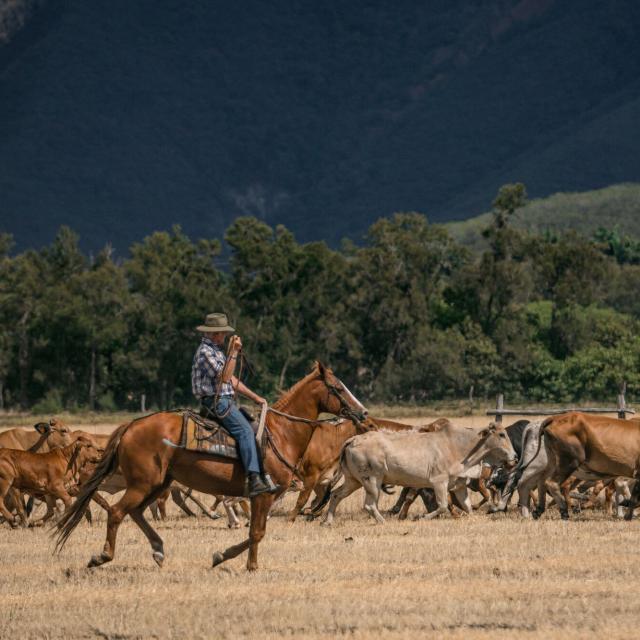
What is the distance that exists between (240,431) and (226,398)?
1.24 feet

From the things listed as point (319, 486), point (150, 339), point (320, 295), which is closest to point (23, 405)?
point (150, 339)

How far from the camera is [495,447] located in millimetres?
21156

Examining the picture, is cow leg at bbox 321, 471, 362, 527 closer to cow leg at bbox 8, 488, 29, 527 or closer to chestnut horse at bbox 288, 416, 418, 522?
chestnut horse at bbox 288, 416, 418, 522

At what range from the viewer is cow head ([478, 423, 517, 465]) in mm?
21000

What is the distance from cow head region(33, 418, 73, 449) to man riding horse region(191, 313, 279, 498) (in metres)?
9.38

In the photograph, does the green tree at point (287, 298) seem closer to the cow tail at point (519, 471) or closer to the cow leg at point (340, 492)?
the cow tail at point (519, 471)

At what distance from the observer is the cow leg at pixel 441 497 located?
20094 millimetres

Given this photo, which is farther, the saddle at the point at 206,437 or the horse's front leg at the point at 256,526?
the saddle at the point at 206,437

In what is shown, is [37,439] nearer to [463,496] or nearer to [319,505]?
[319,505]

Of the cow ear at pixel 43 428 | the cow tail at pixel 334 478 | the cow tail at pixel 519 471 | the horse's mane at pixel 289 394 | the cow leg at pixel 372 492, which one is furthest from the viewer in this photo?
the cow ear at pixel 43 428

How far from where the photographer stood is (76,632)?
38.7 ft

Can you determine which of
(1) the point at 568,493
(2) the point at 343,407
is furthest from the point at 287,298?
(2) the point at 343,407

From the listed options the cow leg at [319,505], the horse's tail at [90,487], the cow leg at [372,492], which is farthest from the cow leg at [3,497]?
the cow leg at [372,492]

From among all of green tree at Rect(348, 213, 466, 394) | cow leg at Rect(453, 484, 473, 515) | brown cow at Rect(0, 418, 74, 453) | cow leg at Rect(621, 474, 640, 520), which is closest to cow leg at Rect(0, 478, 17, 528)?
brown cow at Rect(0, 418, 74, 453)
